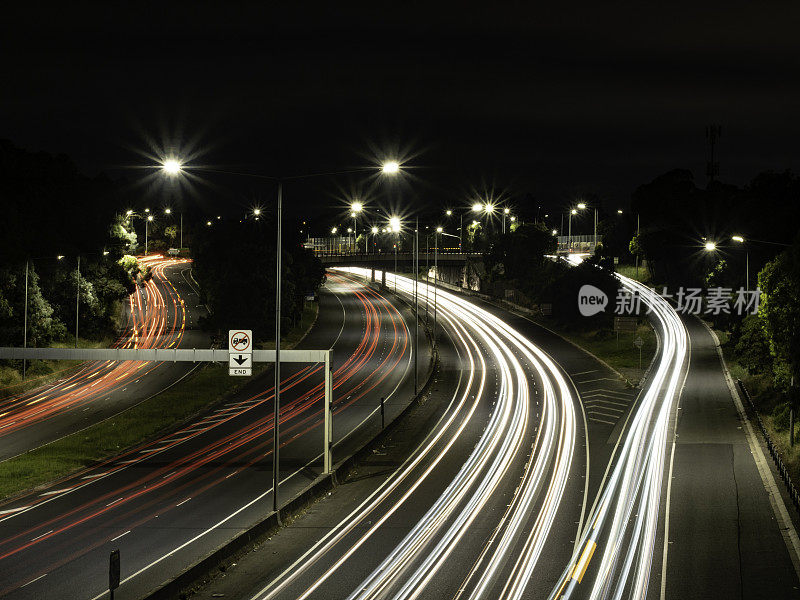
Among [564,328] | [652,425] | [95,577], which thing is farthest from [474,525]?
[564,328]

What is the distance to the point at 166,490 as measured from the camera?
115 feet

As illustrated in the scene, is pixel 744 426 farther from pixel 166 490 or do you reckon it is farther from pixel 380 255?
pixel 380 255

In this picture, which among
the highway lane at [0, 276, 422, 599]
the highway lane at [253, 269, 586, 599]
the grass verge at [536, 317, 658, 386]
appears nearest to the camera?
the highway lane at [253, 269, 586, 599]

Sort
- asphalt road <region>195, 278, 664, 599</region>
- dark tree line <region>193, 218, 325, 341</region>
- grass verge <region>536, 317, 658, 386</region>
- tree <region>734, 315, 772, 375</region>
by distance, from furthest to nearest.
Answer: dark tree line <region>193, 218, 325, 341</region> < grass verge <region>536, 317, 658, 386</region> < tree <region>734, 315, 772, 375</region> < asphalt road <region>195, 278, 664, 599</region>

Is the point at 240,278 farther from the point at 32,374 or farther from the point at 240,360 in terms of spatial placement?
the point at 240,360

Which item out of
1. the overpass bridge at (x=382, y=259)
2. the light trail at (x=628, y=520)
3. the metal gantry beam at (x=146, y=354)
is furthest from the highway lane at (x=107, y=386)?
the overpass bridge at (x=382, y=259)

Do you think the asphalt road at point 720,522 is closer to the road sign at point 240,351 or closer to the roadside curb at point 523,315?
the road sign at point 240,351

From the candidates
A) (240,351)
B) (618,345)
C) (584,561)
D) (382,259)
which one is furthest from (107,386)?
(382,259)

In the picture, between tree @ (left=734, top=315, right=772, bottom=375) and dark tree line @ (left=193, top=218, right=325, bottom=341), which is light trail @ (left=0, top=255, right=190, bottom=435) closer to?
dark tree line @ (left=193, top=218, right=325, bottom=341)

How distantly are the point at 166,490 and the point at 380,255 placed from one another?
112m

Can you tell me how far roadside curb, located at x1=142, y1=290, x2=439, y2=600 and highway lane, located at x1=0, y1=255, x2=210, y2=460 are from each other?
16.1 metres

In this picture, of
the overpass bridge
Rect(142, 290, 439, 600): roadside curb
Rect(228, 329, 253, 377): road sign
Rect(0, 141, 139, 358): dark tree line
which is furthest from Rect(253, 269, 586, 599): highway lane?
the overpass bridge

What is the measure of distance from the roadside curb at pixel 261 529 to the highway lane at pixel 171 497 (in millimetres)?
933

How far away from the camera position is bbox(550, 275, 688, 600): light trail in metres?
23.2
